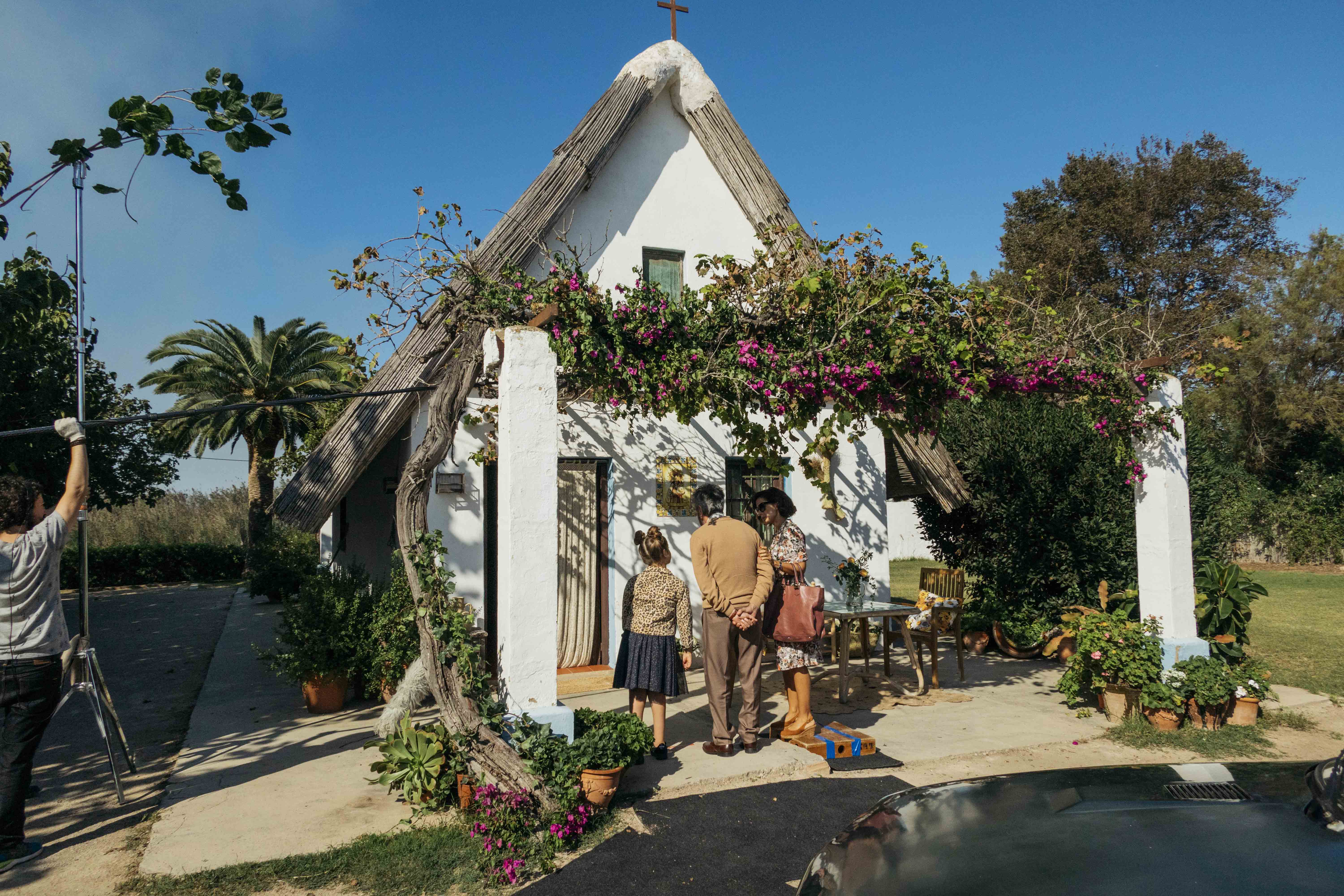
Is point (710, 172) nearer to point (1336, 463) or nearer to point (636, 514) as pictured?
point (636, 514)

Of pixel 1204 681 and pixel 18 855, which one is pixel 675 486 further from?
pixel 18 855

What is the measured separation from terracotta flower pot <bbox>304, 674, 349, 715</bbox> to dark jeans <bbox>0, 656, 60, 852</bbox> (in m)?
3.09

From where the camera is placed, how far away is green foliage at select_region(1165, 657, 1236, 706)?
21.8 ft

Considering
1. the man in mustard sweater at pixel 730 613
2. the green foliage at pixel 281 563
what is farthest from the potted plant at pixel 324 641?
the green foliage at pixel 281 563

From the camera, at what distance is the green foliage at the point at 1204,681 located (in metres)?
6.66

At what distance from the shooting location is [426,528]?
550 cm

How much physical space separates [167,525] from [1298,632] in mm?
31197

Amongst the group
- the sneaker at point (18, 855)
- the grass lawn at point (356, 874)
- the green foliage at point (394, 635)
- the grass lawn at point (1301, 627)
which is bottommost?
the grass lawn at point (1301, 627)

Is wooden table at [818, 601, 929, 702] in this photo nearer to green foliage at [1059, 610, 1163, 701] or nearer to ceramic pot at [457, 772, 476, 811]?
green foliage at [1059, 610, 1163, 701]

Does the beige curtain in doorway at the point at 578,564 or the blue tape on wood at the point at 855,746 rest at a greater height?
the beige curtain in doorway at the point at 578,564

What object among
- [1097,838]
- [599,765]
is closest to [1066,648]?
[599,765]

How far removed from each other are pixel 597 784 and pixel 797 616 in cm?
212

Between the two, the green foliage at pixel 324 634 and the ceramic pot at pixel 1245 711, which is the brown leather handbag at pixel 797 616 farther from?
the green foliage at pixel 324 634

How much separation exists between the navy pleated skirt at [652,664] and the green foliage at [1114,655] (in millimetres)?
3888
